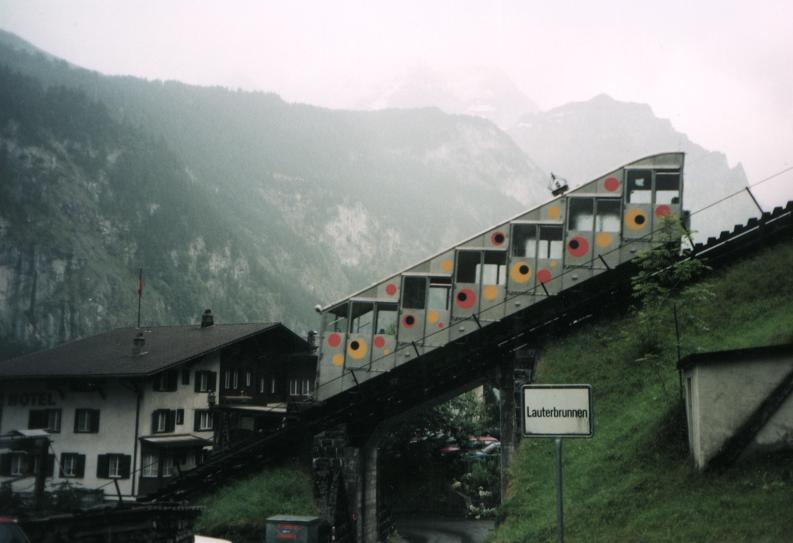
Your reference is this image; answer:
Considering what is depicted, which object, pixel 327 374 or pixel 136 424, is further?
pixel 136 424

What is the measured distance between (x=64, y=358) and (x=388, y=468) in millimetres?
20313

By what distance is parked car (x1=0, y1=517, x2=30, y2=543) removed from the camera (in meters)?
11.7

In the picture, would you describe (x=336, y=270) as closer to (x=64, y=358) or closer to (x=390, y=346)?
(x=64, y=358)

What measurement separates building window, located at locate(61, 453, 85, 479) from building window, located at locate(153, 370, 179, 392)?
17.5ft

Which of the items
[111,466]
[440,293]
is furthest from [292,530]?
[111,466]

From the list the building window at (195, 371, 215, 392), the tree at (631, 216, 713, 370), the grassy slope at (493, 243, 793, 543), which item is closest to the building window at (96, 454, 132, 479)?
the building window at (195, 371, 215, 392)

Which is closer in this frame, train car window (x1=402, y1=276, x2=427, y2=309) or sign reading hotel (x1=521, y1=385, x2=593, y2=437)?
sign reading hotel (x1=521, y1=385, x2=593, y2=437)

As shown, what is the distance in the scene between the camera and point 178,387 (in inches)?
1468

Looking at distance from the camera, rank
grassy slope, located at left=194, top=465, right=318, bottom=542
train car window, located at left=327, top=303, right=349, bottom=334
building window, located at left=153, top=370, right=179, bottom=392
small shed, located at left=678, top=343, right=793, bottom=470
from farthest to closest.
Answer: building window, located at left=153, top=370, right=179, bottom=392
train car window, located at left=327, top=303, right=349, bottom=334
grassy slope, located at left=194, top=465, right=318, bottom=542
small shed, located at left=678, top=343, right=793, bottom=470

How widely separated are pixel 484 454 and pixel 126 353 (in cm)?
2230

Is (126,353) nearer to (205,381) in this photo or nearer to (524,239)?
(205,381)

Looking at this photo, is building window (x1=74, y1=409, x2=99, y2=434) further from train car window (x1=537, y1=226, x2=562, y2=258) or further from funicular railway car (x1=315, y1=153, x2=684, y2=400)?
train car window (x1=537, y1=226, x2=562, y2=258)

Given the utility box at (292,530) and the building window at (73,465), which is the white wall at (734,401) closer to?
the utility box at (292,530)

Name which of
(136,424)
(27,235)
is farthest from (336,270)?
(136,424)
